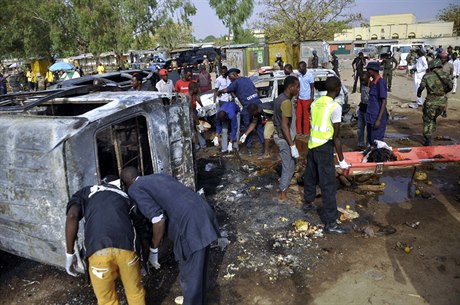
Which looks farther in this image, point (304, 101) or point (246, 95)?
point (304, 101)

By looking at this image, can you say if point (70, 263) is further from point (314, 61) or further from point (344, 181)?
point (314, 61)

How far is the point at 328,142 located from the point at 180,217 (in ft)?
7.60

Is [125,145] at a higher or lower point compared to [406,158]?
higher

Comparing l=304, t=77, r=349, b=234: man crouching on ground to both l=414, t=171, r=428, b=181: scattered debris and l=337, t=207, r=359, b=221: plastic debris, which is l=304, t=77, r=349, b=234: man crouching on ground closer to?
l=337, t=207, r=359, b=221: plastic debris

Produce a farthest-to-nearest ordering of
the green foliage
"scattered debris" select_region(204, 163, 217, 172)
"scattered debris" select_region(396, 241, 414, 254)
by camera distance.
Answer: the green foliage < "scattered debris" select_region(204, 163, 217, 172) < "scattered debris" select_region(396, 241, 414, 254)

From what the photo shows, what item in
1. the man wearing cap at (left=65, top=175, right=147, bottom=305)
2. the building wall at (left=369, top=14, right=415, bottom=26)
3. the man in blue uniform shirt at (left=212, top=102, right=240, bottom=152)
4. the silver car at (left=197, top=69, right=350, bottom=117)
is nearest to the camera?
the man wearing cap at (left=65, top=175, right=147, bottom=305)

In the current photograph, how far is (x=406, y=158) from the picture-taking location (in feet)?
19.4

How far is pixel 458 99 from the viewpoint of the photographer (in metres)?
12.9

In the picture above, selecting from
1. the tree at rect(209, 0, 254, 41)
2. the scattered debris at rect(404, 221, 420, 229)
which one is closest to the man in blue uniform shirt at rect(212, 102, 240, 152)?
the scattered debris at rect(404, 221, 420, 229)

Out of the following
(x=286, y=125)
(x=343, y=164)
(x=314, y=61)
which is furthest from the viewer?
(x=314, y=61)

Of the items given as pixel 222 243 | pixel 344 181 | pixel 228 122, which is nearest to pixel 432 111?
pixel 344 181

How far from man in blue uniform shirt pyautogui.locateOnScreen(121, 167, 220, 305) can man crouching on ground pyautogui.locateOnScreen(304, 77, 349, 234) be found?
6.60 ft

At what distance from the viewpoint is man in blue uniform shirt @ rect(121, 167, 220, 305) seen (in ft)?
9.25

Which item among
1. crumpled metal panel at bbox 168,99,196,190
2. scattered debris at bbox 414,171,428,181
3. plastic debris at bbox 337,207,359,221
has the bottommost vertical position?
plastic debris at bbox 337,207,359,221
